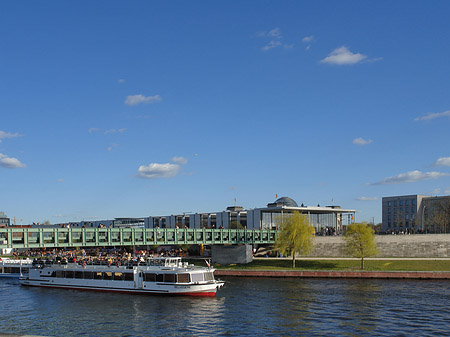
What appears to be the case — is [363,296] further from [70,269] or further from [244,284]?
[70,269]

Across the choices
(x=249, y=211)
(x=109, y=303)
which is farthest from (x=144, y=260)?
(x=249, y=211)

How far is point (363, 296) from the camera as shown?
59062 mm

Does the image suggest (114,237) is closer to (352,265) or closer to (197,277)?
(197,277)

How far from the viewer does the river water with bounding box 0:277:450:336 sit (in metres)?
42.0

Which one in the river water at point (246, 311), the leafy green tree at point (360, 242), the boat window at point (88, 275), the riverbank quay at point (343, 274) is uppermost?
the leafy green tree at point (360, 242)

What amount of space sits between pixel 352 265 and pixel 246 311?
44455 millimetres

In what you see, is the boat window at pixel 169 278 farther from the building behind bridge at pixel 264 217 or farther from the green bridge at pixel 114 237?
the building behind bridge at pixel 264 217

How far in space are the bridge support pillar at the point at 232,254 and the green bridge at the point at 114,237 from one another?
1.65m

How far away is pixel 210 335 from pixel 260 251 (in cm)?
8221

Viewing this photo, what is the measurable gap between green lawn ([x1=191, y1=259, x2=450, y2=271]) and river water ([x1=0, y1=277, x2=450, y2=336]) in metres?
14.3

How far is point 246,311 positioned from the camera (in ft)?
166

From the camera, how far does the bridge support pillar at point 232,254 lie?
102m

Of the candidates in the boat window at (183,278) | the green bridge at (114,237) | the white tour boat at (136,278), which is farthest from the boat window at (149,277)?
the green bridge at (114,237)

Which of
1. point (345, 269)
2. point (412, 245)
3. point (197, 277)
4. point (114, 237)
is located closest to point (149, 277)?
point (197, 277)
